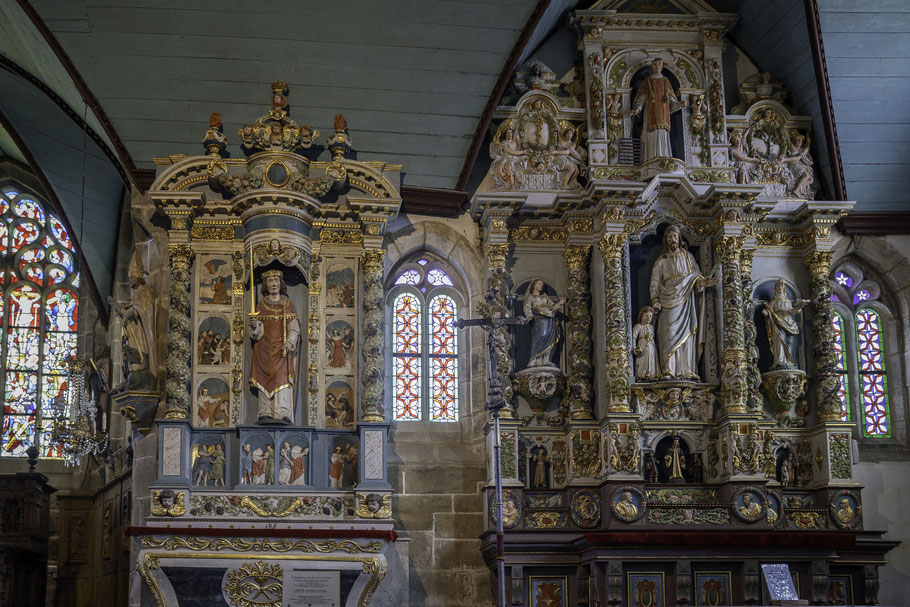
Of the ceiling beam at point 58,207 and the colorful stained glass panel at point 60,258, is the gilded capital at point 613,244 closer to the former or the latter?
the ceiling beam at point 58,207

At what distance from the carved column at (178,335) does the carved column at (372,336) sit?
2.30 m

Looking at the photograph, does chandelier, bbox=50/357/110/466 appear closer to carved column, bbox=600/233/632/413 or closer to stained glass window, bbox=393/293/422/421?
stained glass window, bbox=393/293/422/421

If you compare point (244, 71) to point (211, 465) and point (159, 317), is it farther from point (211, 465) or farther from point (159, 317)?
point (211, 465)

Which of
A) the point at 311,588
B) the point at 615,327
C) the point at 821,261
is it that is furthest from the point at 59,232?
the point at 821,261

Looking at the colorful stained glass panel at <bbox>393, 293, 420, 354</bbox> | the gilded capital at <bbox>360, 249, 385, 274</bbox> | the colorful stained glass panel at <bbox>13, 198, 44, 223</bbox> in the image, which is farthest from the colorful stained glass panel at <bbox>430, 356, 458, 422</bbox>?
the colorful stained glass panel at <bbox>13, 198, 44, 223</bbox>

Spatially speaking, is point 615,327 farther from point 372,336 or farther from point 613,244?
point 372,336

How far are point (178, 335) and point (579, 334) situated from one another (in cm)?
545

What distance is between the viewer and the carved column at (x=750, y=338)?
763 inches

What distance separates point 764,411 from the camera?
2002 centimetres

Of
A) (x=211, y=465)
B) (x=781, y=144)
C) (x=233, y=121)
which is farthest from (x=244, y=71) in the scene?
(x=781, y=144)

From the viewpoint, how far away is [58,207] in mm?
23031

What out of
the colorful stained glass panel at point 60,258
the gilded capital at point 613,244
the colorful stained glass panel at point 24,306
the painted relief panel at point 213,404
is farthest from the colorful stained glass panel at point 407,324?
the colorful stained glass panel at point 24,306

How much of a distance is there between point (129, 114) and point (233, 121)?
139 cm

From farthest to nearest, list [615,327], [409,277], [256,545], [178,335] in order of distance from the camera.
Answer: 1. [409,277]
2. [615,327]
3. [178,335]
4. [256,545]
